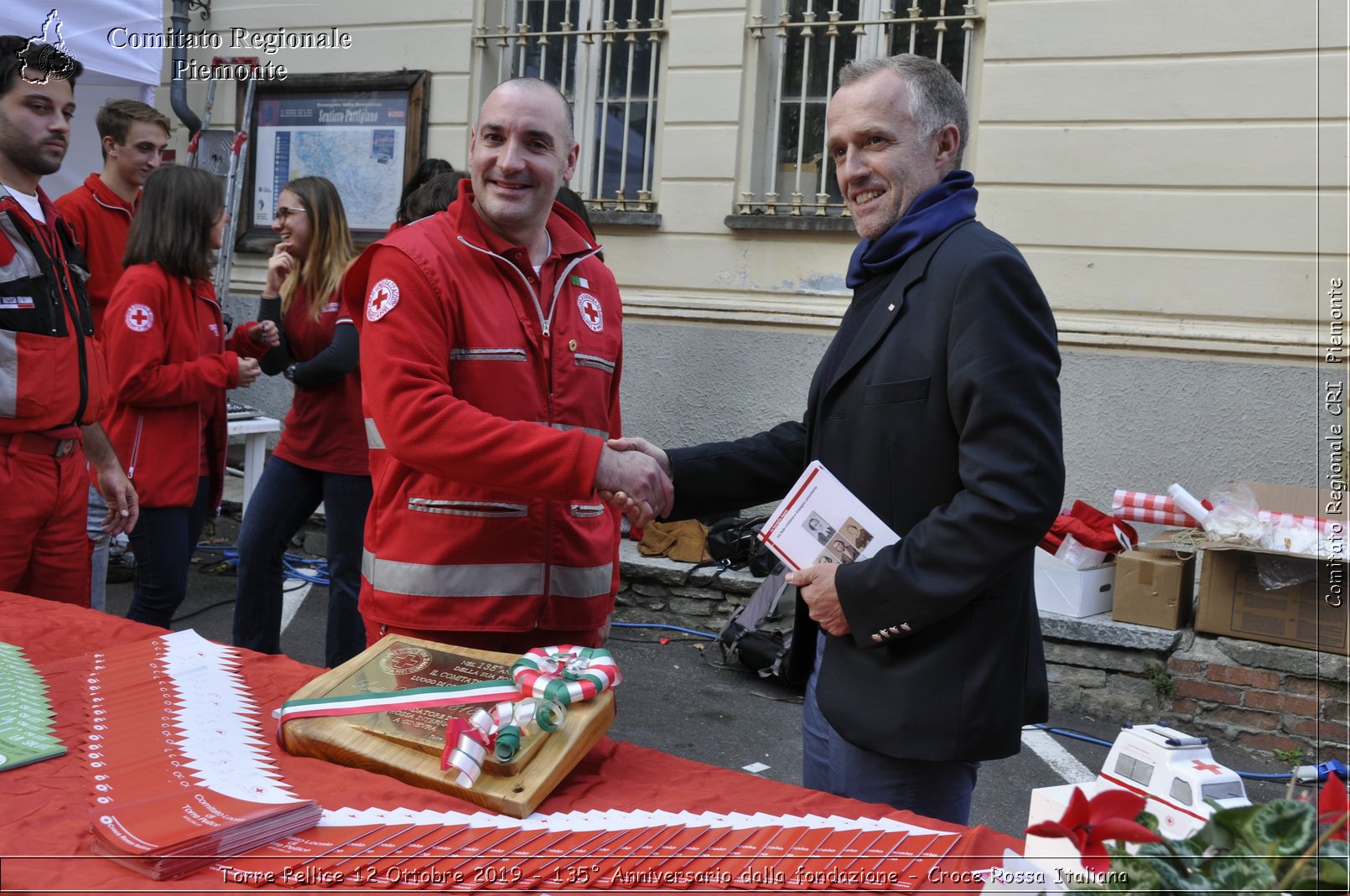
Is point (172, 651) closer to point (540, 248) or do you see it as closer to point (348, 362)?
point (540, 248)

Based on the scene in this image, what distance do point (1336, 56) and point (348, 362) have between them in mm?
4998

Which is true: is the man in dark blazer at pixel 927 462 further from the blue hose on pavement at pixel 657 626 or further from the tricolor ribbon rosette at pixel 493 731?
the blue hose on pavement at pixel 657 626

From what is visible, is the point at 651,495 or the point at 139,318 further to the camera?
the point at 139,318

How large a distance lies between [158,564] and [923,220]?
124 inches

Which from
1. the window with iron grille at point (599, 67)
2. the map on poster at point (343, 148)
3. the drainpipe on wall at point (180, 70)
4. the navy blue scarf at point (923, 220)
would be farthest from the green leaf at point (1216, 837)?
the drainpipe on wall at point (180, 70)

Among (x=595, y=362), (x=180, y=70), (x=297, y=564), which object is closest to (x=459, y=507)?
(x=595, y=362)

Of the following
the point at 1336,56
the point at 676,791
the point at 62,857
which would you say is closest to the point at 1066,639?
the point at 1336,56

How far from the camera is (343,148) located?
8.06 meters

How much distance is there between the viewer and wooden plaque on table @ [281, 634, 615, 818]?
160cm

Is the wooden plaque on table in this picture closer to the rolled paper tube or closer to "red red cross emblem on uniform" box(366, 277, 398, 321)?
"red red cross emblem on uniform" box(366, 277, 398, 321)

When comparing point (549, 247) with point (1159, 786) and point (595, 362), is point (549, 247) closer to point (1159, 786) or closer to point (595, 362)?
point (595, 362)

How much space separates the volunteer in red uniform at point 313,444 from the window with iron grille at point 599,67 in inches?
122

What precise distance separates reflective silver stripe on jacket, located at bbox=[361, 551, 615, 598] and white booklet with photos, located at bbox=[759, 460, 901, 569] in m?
0.57

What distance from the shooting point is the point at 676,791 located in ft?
5.69
